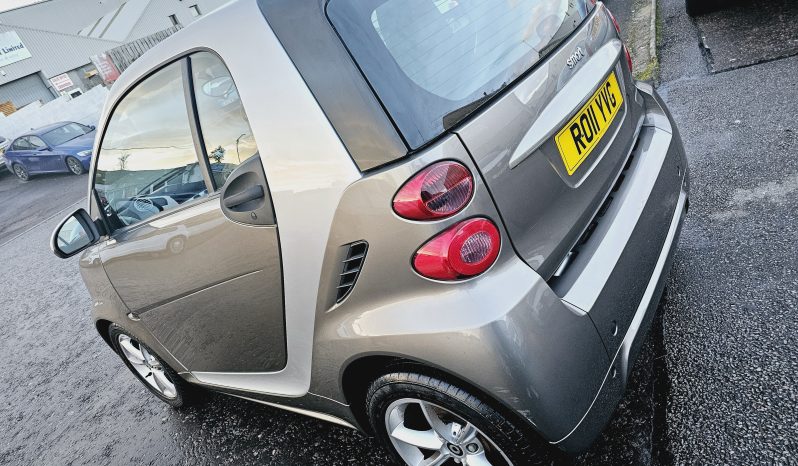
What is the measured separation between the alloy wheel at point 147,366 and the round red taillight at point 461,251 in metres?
2.09

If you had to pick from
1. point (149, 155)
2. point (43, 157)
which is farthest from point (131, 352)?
point (43, 157)

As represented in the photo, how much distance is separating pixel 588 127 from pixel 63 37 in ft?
154

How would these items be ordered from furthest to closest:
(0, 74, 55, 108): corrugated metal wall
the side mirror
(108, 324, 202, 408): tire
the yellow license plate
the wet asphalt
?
1. (0, 74, 55, 108): corrugated metal wall
2. (108, 324, 202, 408): tire
3. the side mirror
4. the wet asphalt
5. the yellow license plate

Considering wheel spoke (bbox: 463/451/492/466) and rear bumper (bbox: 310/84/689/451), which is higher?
rear bumper (bbox: 310/84/689/451)

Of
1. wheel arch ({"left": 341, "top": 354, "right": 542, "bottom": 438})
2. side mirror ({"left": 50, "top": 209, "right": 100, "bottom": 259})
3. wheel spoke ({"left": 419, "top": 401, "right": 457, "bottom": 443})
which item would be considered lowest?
wheel spoke ({"left": 419, "top": 401, "right": 457, "bottom": 443})

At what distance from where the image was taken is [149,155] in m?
2.11

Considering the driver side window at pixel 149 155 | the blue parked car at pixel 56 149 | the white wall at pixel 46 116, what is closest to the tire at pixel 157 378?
the driver side window at pixel 149 155

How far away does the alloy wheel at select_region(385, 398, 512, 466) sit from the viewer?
164cm

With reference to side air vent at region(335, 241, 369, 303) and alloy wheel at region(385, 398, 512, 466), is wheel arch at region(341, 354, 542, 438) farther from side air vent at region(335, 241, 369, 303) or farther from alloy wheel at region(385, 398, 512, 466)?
side air vent at region(335, 241, 369, 303)

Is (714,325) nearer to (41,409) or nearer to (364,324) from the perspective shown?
(364,324)

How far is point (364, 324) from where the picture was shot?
60.1 inches

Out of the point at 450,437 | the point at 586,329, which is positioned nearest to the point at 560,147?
the point at 586,329

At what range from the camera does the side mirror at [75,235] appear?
7.61 feet

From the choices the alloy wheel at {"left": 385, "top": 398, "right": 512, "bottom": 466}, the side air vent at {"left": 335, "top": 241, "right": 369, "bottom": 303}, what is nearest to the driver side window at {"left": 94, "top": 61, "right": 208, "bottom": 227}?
the side air vent at {"left": 335, "top": 241, "right": 369, "bottom": 303}
